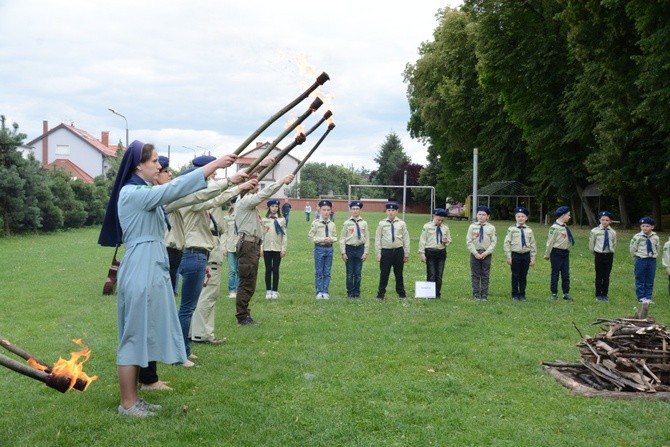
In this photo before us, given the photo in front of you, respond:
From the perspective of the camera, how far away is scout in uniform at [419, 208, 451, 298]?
15.3 m

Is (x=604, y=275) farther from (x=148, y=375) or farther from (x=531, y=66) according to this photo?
(x=531, y=66)

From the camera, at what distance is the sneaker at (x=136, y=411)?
6.13 meters

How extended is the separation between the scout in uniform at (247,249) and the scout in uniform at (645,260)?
337 inches

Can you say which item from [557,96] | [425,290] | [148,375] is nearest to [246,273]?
[148,375]

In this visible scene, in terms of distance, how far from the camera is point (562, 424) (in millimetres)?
6348

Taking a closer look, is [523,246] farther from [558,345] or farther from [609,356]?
[609,356]

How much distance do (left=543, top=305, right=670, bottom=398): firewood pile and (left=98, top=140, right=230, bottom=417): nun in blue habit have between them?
14.4 ft

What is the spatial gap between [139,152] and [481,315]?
26.7 feet

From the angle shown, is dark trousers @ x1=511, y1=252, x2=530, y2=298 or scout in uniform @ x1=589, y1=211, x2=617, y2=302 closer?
dark trousers @ x1=511, y1=252, x2=530, y2=298

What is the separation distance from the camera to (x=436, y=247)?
15305 mm

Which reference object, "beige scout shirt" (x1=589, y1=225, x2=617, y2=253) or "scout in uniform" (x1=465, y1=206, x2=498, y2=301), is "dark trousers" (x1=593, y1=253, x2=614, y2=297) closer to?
"beige scout shirt" (x1=589, y1=225, x2=617, y2=253)

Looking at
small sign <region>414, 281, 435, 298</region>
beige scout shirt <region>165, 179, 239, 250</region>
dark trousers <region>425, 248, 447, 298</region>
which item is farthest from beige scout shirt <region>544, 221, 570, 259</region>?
beige scout shirt <region>165, 179, 239, 250</region>

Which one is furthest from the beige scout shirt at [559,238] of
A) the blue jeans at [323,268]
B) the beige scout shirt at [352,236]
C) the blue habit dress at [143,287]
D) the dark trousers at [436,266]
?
the blue habit dress at [143,287]

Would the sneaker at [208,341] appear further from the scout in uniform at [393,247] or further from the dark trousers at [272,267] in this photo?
the scout in uniform at [393,247]
